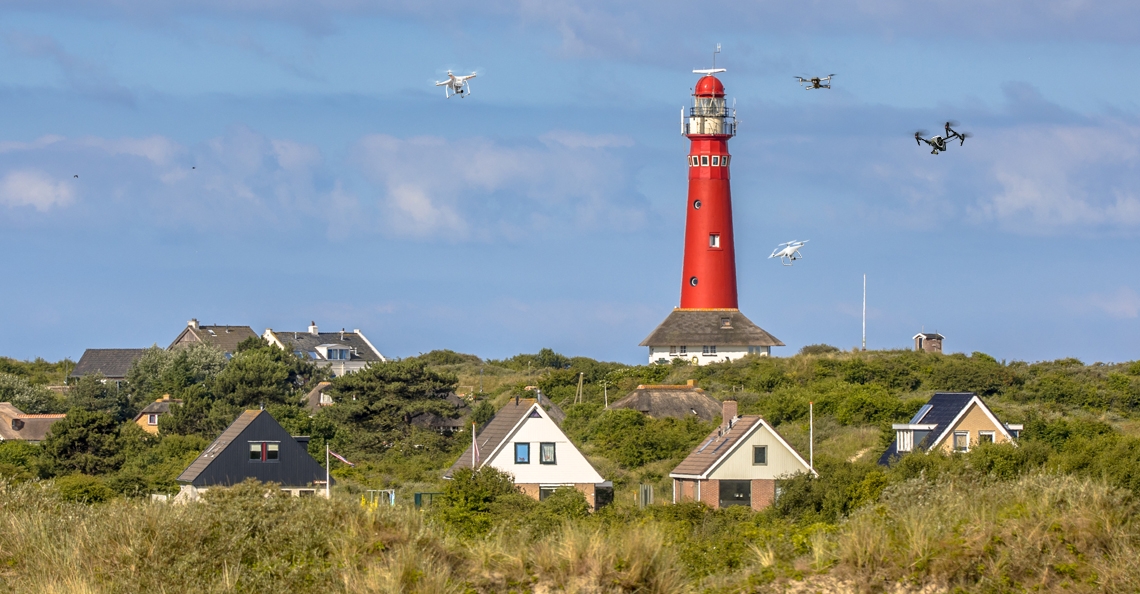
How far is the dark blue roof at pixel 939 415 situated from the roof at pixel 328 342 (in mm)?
66961

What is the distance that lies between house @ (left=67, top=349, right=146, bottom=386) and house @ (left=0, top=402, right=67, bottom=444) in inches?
1220

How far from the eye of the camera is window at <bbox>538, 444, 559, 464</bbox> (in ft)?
131

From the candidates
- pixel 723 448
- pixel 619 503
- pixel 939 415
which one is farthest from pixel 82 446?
pixel 939 415

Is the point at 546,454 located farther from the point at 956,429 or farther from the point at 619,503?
the point at 956,429

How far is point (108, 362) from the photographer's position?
10219 centimetres

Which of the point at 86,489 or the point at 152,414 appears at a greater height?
the point at 152,414

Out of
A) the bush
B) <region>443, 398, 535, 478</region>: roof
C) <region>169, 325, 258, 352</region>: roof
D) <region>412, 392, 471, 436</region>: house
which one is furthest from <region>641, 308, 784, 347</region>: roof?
<region>169, 325, 258, 352</region>: roof

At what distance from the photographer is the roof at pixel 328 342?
105m

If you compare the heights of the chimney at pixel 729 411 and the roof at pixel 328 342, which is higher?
the roof at pixel 328 342

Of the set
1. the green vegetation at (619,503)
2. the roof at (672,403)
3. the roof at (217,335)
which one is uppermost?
the roof at (217,335)

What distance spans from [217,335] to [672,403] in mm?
59157

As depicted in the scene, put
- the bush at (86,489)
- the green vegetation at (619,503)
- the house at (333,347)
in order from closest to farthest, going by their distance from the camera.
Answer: the green vegetation at (619,503)
the bush at (86,489)
the house at (333,347)

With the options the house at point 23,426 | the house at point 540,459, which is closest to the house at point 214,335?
the house at point 23,426

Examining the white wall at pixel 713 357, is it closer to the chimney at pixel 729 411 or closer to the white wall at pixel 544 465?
the chimney at pixel 729 411
